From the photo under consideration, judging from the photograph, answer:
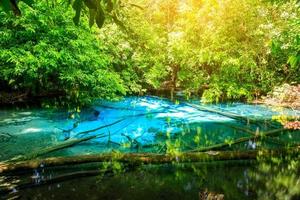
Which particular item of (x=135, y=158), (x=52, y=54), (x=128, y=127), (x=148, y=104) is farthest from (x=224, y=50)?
(x=135, y=158)

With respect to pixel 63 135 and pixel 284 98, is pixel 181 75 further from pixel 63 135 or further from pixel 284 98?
pixel 63 135

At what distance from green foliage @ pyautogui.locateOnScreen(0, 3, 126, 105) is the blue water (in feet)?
3.13

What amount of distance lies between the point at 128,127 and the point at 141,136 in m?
0.93

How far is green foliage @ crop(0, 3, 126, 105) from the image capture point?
9367 mm

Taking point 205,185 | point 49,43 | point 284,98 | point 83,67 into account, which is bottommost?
point 205,185

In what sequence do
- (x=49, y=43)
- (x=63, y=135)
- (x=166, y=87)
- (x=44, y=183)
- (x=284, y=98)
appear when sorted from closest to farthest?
(x=44, y=183), (x=63, y=135), (x=49, y=43), (x=284, y=98), (x=166, y=87)

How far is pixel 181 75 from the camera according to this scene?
16141 millimetres

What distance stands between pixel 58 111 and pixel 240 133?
17.9ft

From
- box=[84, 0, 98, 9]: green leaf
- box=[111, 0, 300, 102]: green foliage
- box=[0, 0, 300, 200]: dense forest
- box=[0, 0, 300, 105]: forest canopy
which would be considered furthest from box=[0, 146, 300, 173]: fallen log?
box=[111, 0, 300, 102]: green foliage

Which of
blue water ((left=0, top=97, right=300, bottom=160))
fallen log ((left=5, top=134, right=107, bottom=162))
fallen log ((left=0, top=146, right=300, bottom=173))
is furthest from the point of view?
blue water ((left=0, top=97, right=300, bottom=160))

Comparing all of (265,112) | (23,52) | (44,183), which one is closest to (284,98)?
(265,112)

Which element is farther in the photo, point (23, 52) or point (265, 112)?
point (265, 112)

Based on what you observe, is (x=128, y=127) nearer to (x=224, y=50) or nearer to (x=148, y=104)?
(x=148, y=104)

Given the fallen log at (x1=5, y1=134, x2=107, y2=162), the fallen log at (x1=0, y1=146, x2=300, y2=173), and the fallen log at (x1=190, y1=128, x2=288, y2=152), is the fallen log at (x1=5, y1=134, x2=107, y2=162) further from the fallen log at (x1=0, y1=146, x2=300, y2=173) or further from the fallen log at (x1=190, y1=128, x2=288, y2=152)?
the fallen log at (x1=190, y1=128, x2=288, y2=152)
